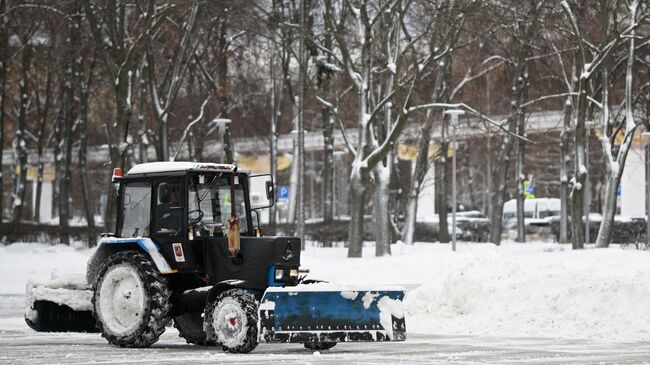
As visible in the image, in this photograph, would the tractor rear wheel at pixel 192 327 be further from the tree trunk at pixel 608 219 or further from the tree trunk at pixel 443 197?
the tree trunk at pixel 443 197

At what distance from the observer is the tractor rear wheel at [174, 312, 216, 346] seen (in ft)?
54.0

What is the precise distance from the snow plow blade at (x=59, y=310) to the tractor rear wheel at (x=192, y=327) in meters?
1.22

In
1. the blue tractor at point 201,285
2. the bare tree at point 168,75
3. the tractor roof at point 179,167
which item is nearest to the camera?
the blue tractor at point 201,285

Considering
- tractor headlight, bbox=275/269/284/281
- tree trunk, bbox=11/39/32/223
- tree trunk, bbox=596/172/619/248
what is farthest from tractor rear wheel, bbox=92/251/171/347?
tree trunk, bbox=11/39/32/223

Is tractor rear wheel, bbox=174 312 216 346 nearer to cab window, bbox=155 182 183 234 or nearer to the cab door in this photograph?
the cab door

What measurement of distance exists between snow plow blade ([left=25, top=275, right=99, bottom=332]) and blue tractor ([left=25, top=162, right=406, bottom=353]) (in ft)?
0.04

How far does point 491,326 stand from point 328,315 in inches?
194

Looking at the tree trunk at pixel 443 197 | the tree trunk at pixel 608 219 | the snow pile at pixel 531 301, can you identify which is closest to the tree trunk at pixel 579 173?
the tree trunk at pixel 608 219

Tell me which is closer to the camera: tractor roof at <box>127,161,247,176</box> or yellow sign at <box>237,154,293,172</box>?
tractor roof at <box>127,161,247,176</box>

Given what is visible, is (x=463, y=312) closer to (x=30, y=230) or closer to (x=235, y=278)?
(x=235, y=278)

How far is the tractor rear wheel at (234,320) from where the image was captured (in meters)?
15.1

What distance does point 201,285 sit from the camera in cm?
1647

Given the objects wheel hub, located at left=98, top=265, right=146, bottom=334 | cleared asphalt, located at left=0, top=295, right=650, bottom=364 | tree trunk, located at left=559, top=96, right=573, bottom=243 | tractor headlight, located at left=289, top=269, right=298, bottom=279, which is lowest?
cleared asphalt, located at left=0, top=295, right=650, bottom=364

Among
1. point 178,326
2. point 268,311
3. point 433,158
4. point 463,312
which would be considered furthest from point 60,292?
point 433,158
